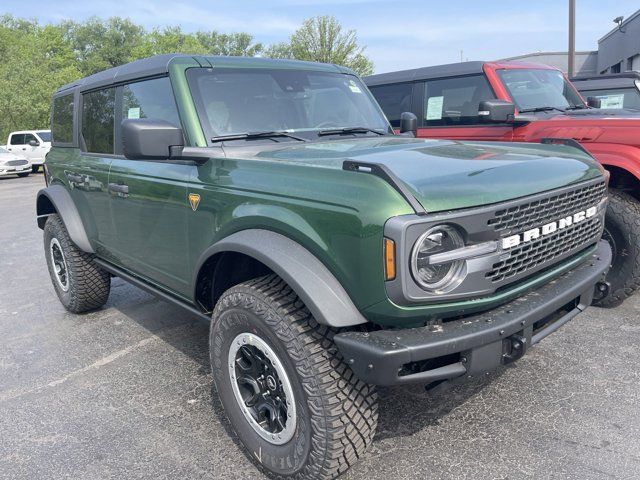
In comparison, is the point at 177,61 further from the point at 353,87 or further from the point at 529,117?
the point at 529,117

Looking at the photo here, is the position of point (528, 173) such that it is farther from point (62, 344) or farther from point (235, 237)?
point (62, 344)

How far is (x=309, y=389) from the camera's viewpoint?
2209 mm

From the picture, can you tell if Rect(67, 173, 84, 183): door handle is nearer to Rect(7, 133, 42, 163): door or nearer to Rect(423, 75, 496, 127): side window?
Rect(423, 75, 496, 127): side window

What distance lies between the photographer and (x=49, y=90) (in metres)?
29.3

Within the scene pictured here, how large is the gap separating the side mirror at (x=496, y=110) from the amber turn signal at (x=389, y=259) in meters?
3.48

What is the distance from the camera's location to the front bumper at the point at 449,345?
199 centimetres

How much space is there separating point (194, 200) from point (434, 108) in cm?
397

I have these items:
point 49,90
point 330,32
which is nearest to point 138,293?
point 49,90

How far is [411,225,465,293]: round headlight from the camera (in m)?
2.04

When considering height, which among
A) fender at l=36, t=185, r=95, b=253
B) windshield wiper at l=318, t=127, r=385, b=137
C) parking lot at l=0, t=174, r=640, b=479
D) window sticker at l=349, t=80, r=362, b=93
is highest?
window sticker at l=349, t=80, r=362, b=93

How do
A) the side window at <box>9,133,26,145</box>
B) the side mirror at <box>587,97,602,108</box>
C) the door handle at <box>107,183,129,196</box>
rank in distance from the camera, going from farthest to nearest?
1. the side window at <box>9,133,26,145</box>
2. the side mirror at <box>587,97,602,108</box>
3. the door handle at <box>107,183,129,196</box>

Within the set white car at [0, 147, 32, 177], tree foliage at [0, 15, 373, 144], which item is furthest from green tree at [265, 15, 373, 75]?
white car at [0, 147, 32, 177]

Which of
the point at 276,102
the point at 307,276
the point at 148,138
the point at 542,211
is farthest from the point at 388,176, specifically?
the point at 276,102

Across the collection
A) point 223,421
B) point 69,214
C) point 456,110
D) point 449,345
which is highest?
point 456,110
